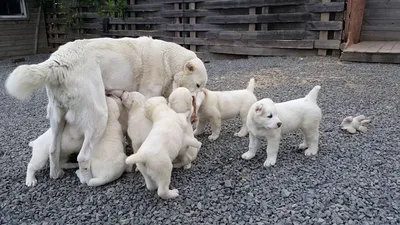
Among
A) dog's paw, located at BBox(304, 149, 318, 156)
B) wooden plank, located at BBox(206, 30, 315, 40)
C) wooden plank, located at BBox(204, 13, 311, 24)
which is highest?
wooden plank, located at BBox(204, 13, 311, 24)

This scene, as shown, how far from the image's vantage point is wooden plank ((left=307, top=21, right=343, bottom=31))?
667 cm

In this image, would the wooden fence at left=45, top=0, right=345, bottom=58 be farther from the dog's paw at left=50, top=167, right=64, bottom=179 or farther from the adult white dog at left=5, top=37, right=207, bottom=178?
the dog's paw at left=50, top=167, right=64, bottom=179

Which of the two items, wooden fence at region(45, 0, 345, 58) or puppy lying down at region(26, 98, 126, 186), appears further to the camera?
wooden fence at region(45, 0, 345, 58)

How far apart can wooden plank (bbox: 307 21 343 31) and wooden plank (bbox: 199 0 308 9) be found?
0.52 meters

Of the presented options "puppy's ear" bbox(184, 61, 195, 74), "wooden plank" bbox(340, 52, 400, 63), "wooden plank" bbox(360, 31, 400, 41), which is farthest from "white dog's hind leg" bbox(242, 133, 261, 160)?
"wooden plank" bbox(360, 31, 400, 41)

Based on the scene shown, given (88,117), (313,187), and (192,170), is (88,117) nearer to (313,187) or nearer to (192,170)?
(192,170)

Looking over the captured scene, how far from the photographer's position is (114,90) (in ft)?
9.39

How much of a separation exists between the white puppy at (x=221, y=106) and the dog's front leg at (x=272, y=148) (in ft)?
2.42

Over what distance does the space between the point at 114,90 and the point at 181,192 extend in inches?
44.6

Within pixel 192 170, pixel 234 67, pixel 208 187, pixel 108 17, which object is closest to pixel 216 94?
pixel 192 170

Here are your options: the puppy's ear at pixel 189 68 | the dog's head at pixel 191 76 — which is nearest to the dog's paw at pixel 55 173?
the dog's head at pixel 191 76

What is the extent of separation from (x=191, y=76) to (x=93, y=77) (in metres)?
0.97

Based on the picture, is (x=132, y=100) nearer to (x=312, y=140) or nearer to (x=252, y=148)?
(x=252, y=148)

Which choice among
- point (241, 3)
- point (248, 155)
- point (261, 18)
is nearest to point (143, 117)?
point (248, 155)
